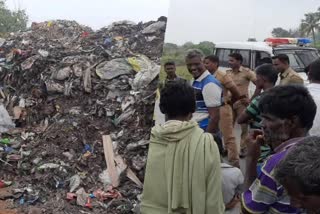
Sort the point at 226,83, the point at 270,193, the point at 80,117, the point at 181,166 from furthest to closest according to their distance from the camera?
1. the point at 80,117
2. the point at 226,83
3. the point at 181,166
4. the point at 270,193

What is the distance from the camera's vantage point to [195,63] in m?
2.95

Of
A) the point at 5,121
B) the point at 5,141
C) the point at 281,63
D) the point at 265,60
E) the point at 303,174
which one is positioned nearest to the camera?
the point at 303,174

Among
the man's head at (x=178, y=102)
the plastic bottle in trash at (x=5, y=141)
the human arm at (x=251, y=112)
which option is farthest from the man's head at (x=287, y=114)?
the plastic bottle in trash at (x=5, y=141)

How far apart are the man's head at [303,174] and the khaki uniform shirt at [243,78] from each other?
313 cm

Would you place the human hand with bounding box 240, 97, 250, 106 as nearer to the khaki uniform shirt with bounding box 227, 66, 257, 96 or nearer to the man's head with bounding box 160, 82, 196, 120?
the khaki uniform shirt with bounding box 227, 66, 257, 96

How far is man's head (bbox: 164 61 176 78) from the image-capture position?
2.71m

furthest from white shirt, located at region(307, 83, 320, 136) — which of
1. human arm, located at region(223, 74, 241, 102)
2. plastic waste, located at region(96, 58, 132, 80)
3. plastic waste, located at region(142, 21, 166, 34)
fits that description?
plastic waste, located at region(142, 21, 166, 34)

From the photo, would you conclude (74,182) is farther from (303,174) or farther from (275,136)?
(303,174)

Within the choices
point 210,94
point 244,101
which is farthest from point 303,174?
point 244,101

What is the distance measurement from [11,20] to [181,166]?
63.9 feet

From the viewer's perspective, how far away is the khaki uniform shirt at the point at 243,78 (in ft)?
14.6

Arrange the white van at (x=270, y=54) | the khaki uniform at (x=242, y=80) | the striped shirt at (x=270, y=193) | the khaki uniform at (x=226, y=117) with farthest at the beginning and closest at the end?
the khaki uniform at (x=242, y=80) < the white van at (x=270, y=54) < the khaki uniform at (x=226, y=117) < the striped shirt at (x=270, y=193)

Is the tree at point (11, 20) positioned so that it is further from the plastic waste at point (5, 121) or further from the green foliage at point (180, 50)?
the green foliage at point (180, 50)

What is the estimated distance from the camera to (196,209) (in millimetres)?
2078
